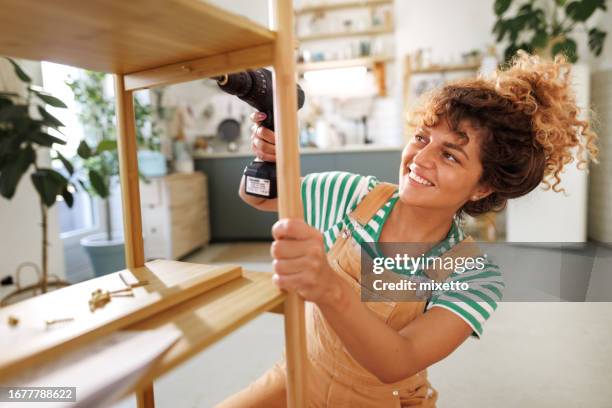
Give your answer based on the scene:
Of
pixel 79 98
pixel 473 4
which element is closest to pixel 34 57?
pixel 79 98

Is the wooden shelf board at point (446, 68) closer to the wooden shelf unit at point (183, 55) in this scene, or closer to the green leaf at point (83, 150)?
the green leaf at point (83, 150)

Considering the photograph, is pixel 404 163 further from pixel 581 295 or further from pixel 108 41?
pixel 581 295

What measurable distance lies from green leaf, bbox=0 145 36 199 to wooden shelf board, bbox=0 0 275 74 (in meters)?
1.26

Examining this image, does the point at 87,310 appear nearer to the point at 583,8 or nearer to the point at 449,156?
the point at 449,156

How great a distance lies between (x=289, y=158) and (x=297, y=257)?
13cm

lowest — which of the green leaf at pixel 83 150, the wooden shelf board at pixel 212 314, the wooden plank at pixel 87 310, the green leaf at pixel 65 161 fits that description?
the wooden shelf board at pixel 212 314

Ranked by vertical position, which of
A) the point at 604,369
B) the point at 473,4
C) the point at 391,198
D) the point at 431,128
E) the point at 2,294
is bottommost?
the point at 604,369

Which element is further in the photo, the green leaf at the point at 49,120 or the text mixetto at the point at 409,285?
the green leaf at the point at 49,120

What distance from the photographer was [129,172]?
28.7 inches

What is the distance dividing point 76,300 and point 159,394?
1109mm

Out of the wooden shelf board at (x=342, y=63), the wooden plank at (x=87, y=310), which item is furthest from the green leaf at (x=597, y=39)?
the wooden plank at (x=87, y=310)

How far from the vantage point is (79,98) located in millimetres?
2490

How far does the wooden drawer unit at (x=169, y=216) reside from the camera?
307 cm

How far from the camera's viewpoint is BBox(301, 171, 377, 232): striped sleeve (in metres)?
1.03
